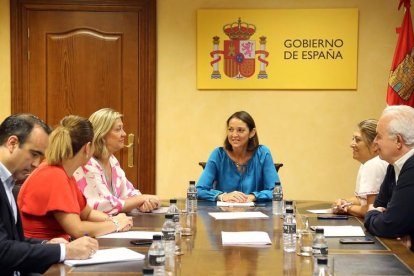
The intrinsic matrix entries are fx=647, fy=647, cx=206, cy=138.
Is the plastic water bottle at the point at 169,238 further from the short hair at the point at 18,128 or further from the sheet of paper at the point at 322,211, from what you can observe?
the sheet of paper at the point at 322,211

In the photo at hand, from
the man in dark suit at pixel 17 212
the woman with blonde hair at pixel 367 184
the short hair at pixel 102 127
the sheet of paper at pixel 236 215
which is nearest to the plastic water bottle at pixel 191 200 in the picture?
the sheet of paper at pixel 236 215

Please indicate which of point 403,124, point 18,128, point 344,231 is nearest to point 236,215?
point 344,231

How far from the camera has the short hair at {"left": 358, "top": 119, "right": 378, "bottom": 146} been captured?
4008 millimetres

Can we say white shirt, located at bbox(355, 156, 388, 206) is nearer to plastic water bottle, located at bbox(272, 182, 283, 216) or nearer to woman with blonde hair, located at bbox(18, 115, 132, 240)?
plastic water bottle, located at bbox(272, 182, 283, 216)

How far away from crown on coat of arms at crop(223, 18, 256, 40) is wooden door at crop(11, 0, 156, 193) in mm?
690

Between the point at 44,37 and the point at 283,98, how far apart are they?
2.27 metres

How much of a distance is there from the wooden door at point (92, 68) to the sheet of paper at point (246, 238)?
117 inches

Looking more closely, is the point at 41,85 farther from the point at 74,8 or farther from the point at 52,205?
the point at 52,205

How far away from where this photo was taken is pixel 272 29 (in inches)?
232

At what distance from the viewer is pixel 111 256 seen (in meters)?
2.52

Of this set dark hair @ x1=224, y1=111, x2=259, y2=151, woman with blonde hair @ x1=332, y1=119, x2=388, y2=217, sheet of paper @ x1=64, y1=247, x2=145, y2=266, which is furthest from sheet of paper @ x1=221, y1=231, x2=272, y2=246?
dark hair @ x1=224, y1=111, x2=259, y2=151

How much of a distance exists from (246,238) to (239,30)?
10.8 ft

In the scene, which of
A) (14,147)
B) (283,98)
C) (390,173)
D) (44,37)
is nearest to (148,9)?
(44,37)

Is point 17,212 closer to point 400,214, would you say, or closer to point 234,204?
point 400,214
